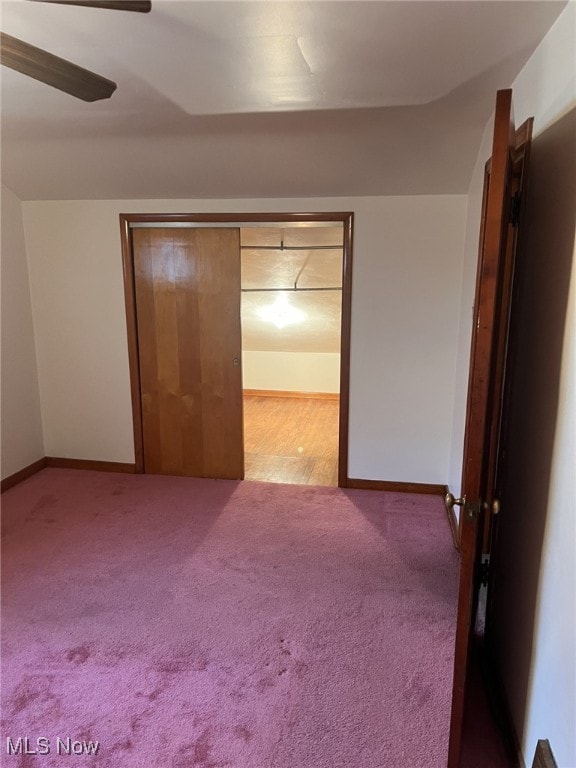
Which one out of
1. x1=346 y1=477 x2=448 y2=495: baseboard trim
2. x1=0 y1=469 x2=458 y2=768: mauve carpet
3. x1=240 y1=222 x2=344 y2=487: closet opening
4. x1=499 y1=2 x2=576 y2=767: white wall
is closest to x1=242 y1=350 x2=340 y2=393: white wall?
x1=240 y1=222 x2=344 y2=487: closet opening

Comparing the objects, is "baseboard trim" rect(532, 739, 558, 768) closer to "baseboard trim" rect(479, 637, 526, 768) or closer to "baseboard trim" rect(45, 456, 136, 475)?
"baseboard trim" rect(479, 637, 526, 768)

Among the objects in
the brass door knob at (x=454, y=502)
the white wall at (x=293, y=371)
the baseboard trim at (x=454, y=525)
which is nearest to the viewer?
the brass door knob at (x=454, y=502)

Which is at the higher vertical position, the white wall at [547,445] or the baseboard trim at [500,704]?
the white wall at [547,445]

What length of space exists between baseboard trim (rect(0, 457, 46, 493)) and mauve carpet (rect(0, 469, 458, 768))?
20cm

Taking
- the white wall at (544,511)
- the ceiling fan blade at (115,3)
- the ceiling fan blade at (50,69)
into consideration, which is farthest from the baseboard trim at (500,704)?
the ceiling fan blade at (50,69)

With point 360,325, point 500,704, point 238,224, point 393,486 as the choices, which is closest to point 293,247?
point 238,224

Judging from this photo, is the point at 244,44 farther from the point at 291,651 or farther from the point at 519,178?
the point at 291,651

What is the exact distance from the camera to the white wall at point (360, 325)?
3029mm

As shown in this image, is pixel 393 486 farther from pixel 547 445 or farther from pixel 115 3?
pixel 115 3

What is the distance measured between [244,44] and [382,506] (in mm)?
2639

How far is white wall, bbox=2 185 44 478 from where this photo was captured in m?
3.31

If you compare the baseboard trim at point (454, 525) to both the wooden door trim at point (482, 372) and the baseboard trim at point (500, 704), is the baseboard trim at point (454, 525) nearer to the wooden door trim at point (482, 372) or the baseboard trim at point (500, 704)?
the baseboard trim at point (500, 704)

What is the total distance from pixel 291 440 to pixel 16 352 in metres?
2.46

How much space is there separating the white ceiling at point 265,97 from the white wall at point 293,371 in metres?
3.27
